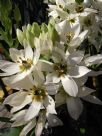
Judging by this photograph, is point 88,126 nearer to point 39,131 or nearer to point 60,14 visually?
point 39,131

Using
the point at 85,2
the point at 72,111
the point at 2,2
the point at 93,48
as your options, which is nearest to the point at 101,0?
the point at 85,2

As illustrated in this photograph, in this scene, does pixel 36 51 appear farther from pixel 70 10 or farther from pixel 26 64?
pixel 70 10


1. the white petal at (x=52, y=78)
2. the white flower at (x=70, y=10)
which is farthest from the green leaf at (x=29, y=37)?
the white flower at (x=70, y=10)

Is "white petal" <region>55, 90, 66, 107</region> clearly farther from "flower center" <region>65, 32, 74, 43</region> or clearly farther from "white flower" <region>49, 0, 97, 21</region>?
"white flower" <region>49, 0, 97, 21</region>

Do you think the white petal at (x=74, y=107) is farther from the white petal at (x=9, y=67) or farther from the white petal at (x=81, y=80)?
the white petal at (x=9, y=67)

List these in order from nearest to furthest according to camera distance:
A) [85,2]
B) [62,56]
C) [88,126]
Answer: [62,56] < [88,126] < [85,2]

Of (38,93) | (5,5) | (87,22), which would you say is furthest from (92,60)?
(5,5)

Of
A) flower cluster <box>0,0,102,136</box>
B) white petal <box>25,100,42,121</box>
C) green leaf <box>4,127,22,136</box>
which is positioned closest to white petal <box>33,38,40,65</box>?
flower cluster <box>0,0,102,136</box>
